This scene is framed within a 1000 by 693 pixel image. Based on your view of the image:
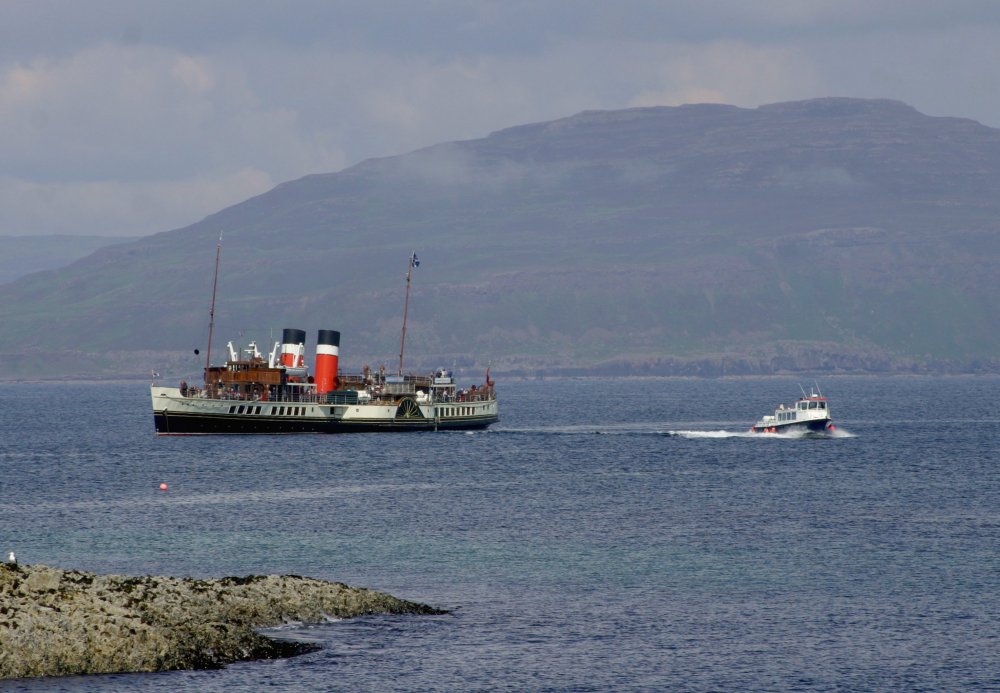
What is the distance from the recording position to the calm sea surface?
46.8 meters

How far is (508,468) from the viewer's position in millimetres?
115750

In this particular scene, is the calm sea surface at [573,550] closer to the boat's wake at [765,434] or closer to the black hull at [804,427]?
the boat's wake at [765,434]

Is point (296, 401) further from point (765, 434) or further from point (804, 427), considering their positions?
point (804, 427)

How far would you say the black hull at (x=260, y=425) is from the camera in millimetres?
144875

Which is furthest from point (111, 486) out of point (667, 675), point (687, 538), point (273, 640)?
point (667, 675)

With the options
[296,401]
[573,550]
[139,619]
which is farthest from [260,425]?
[139,619]

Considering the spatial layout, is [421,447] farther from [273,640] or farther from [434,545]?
[273,640]

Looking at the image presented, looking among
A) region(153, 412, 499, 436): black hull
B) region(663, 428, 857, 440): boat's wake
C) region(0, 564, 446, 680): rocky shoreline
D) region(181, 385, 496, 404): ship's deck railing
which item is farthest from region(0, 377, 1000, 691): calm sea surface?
region(663, 428, 857, 440): boat's wake

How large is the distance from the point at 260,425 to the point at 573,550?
80.6 metres

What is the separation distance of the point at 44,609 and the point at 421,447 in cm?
9066

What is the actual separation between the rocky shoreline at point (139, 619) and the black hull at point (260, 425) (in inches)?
3663

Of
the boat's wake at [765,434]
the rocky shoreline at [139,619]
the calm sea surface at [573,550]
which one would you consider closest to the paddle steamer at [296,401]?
the calm sea surface at [573,550]

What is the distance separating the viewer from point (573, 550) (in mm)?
70062

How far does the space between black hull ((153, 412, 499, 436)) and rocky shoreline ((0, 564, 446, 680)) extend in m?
93.0
